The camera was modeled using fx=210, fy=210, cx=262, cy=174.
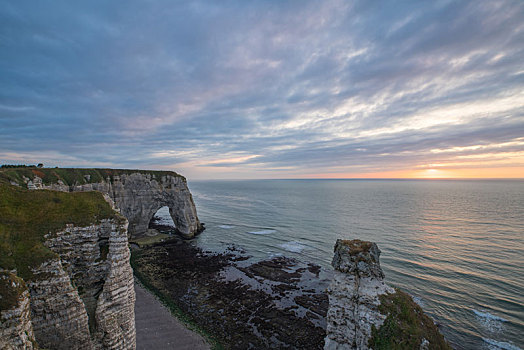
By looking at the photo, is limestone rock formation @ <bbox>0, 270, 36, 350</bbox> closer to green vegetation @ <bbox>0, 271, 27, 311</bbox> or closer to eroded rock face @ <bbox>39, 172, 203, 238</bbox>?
green vegetation @ <bbox>0, 271, 27, 311</bbox>

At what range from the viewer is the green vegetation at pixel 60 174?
24.8 m

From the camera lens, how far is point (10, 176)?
922 inches

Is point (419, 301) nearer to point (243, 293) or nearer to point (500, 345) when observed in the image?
point (500, 345)

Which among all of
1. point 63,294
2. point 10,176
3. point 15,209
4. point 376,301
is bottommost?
point 376,301

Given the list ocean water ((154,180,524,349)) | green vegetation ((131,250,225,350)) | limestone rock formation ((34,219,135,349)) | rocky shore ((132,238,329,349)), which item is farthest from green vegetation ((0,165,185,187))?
limestone rock formation ((34,219,135,349))

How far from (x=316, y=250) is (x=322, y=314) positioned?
1731 cm

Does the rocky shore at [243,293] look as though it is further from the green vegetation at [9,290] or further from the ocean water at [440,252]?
the green vegetation at [9,290]

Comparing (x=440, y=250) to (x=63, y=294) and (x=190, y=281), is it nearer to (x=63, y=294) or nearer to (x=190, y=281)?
(x=190, y=281)

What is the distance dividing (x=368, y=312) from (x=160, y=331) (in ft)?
55.5

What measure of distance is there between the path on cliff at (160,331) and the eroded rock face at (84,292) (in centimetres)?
706

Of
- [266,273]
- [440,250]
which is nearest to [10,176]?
[266,273]

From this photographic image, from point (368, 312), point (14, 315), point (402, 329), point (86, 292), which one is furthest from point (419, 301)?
point (14, 315)

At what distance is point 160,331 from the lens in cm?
1797

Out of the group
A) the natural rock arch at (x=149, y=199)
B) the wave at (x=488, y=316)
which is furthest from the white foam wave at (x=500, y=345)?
the natural rock arch at (x=149, y=199)
